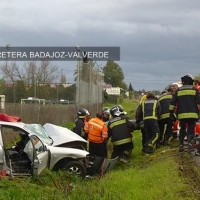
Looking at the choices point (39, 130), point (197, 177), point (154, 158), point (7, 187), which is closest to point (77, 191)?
point (7, 187)

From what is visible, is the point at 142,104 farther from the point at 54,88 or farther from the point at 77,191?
the point at 54,88

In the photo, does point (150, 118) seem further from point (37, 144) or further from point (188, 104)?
point (37, 144)

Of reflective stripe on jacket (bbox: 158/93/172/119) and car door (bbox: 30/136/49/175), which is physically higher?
reflective stripe on jacket (bbox: 158/93/172/119)

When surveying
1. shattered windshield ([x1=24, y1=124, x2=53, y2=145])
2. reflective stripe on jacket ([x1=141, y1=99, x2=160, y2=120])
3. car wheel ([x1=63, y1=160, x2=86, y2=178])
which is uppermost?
reflective stripe on jacket ([x1=141, y1=99, x2=160, y2=120])

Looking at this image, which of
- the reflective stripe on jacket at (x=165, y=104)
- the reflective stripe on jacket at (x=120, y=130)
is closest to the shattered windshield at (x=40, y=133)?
the reflective stripe on jacket at (x=120, y=130)

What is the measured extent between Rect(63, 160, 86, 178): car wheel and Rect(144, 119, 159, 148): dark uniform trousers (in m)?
2.91

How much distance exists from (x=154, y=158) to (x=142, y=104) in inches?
71.5

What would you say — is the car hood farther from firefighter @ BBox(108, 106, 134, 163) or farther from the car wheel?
firefighter @ BBox(108, 106, 134, 163)

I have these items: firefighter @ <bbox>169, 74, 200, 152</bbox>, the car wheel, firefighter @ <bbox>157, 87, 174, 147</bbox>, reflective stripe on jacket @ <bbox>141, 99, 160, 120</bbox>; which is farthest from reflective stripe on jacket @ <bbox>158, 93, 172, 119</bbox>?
the car wheel

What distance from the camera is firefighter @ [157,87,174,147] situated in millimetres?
13510

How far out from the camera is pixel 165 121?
13734mm

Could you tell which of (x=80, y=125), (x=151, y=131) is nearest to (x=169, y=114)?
(x=151, y=131)

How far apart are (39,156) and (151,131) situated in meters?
4.14

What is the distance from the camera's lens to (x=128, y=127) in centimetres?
1241
